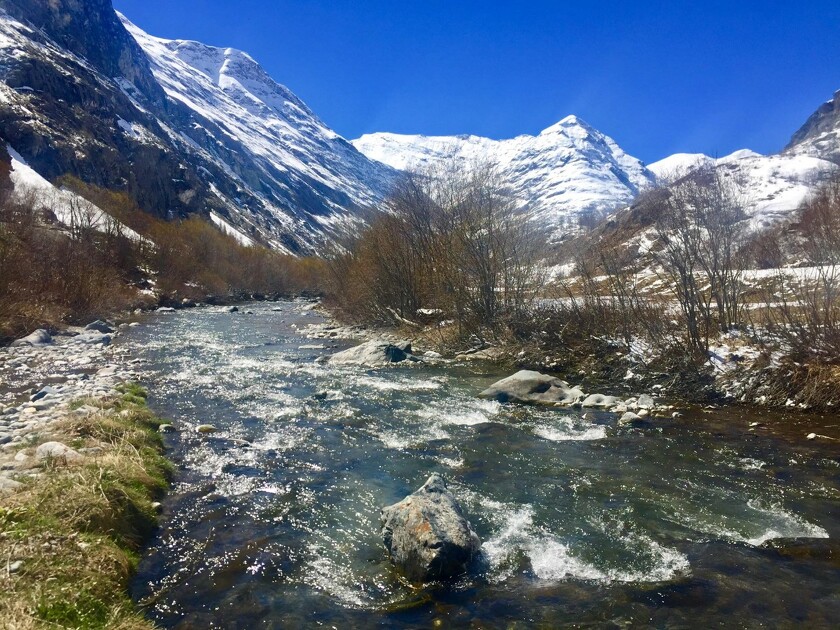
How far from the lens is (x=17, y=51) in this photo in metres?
103

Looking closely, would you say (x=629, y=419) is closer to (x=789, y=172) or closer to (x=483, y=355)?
(x=483, y=355)

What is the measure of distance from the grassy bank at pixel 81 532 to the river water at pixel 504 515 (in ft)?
1.23

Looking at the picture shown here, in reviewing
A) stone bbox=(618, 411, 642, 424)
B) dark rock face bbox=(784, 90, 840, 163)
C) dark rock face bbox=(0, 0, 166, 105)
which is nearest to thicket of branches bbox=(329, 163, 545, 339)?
stone bbox=(618, 411, 642, 424)

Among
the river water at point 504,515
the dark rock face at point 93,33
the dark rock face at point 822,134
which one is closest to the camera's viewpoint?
the river water at point 504,515

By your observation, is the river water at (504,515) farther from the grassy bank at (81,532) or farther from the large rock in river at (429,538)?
the grassy bank at (81,532)

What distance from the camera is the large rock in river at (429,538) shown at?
19.1 ft

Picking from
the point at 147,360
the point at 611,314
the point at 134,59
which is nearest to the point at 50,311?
the point at 147,360

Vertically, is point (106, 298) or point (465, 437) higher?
point (106, 298)

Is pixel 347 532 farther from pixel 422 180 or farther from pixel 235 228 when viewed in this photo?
pixel 235 228

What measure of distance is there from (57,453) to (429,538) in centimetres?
560

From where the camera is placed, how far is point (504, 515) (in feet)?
24.5

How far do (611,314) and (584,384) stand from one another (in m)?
3.40

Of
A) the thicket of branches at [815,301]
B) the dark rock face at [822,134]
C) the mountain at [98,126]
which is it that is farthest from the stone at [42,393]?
the dark rock face at [822,134]

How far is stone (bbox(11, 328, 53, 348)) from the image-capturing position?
20.2 metres
